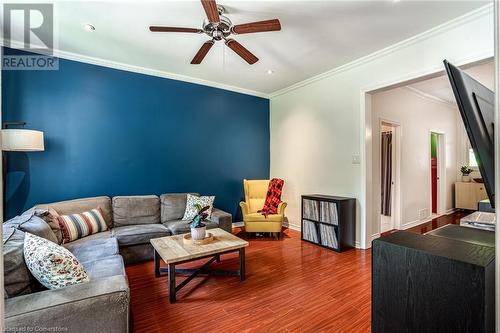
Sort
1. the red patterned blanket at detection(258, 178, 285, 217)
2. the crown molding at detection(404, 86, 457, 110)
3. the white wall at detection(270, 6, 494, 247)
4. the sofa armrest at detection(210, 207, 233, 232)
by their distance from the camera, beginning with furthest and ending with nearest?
the crown molding at detection(404, 86, 457, 110)
the red patterned blanket at detection(258, 178, 285, 217)
the sofa armrest at detection(210, 207, 233, 232)
the white wall at detection(270, 6, 494, 247)

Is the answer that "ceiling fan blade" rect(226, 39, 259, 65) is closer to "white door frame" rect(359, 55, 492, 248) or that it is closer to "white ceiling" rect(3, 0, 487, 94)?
"white ceiling" rect(3, 0, 487, 94)

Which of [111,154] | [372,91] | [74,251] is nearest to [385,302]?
[74,251]

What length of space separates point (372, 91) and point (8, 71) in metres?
4.85

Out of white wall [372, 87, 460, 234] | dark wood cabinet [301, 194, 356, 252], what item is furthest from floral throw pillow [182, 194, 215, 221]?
white wall [372, 87, 460, 234]

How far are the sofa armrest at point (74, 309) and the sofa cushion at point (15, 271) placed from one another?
120 mm

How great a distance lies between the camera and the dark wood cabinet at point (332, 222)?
357cm

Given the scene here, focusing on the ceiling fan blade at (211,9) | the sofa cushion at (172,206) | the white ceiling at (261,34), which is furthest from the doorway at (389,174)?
the sofa cushion at (172,206)

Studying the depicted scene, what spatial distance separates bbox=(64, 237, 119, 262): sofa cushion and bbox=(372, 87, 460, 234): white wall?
380 cm

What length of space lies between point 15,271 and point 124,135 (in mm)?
2661

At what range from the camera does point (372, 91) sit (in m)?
3.51

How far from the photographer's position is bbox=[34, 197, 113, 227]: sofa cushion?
10.2ft

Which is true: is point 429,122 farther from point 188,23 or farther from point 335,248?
point 188,23

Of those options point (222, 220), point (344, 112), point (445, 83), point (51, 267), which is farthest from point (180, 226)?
point (445, 83)

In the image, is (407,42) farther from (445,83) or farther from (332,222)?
(332,222)
